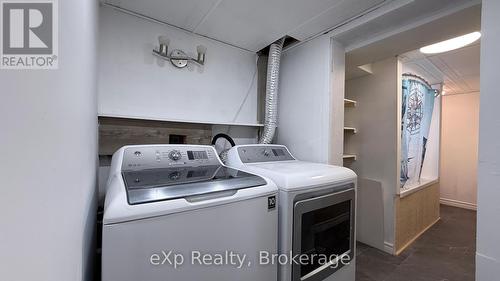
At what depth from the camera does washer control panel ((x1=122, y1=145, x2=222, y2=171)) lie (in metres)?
1.15

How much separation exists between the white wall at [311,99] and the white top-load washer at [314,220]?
1.42ft

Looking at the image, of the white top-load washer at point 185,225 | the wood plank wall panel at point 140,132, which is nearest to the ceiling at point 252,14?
the wood plank wall panel at point 140,132

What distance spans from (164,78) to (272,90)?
0.91 m

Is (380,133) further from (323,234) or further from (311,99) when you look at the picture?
(323,234)

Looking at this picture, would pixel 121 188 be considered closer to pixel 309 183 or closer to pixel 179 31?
pixel 309 183

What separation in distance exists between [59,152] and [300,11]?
Result: 5.00 ft

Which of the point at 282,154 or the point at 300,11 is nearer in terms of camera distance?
the point at 300,11

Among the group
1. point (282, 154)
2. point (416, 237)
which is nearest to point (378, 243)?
point (416, 237)

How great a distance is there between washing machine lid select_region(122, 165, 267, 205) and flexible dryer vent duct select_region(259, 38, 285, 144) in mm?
804

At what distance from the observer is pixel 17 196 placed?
378mm

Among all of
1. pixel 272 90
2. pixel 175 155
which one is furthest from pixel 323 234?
pixel 272 90

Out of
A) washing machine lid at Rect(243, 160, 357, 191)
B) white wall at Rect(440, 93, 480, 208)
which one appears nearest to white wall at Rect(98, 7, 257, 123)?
washing machine lid at Rect(243, 160, 357, 191)

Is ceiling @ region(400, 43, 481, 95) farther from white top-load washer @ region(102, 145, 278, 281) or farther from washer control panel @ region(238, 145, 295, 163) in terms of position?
white top-load washer @ region(102, 145, 278, 281)

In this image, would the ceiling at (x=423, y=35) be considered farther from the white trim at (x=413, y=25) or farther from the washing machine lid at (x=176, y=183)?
the washing machine lid at (x=176, y=183)
